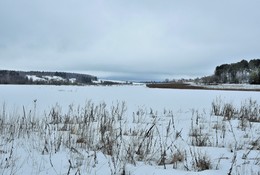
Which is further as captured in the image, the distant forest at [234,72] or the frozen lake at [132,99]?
the distant forest at [234,72]

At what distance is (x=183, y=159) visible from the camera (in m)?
3.89

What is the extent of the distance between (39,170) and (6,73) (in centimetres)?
14353

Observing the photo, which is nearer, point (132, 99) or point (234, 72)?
point (132, 99)

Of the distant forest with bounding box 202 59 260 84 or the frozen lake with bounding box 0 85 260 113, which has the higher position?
the distant forest with bounding box 202 59 260 84

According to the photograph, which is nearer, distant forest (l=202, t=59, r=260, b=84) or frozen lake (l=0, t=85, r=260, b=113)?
frozen lake (l=0, t=85, r=260, b=113)

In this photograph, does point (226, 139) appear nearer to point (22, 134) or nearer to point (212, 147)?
point (212, 147)

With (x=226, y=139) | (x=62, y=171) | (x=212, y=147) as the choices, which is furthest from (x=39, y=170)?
(x=226, y=139)

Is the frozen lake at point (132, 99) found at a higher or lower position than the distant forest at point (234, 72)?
lower

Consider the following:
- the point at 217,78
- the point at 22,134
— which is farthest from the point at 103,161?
the point at 217,78

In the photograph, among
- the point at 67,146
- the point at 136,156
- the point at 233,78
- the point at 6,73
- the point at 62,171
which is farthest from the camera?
the point at 6,73

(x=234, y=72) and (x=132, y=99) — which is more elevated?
(x=234, y=72)

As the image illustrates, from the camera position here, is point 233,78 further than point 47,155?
Yes

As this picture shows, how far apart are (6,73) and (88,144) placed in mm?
142659

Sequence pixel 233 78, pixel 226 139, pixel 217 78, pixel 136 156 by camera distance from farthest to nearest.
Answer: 1. pixel 217 78
2. pixel 233 78
3. pixel 226 139
4. pixel 136 156
